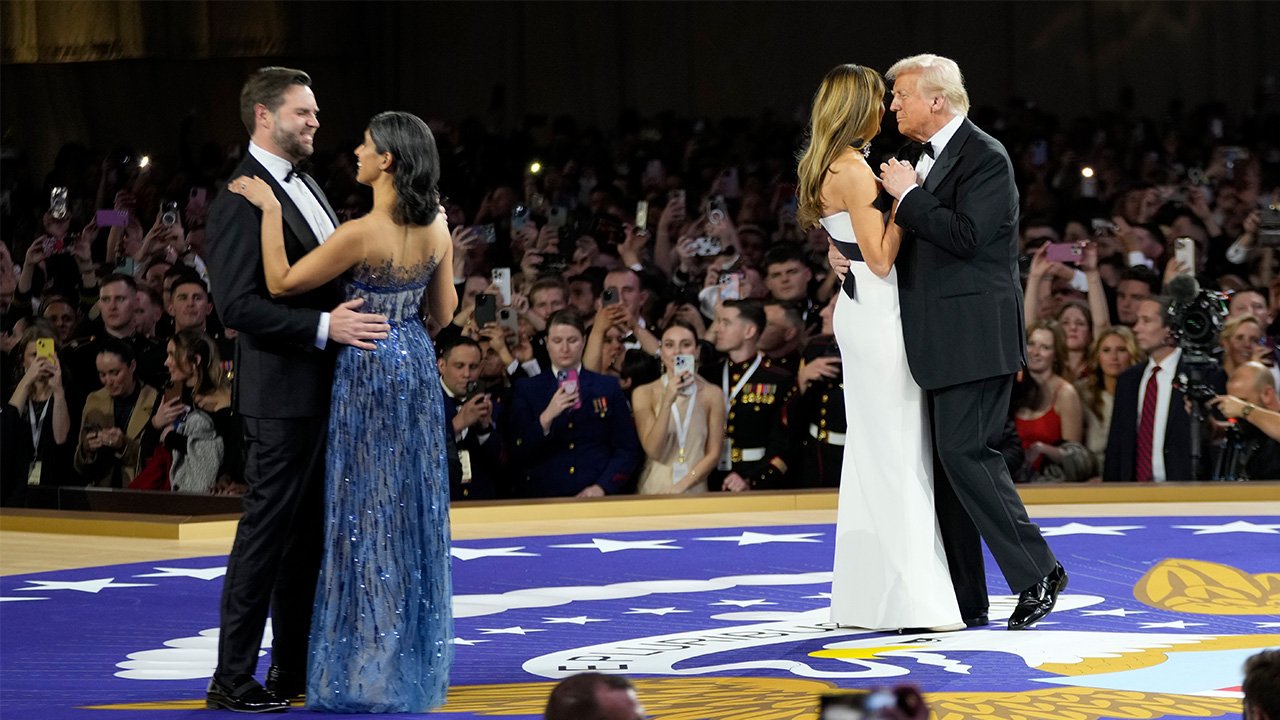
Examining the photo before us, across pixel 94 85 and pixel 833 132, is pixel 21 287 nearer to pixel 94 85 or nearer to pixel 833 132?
pixel 94 85

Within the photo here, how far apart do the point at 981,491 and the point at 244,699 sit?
1788mm

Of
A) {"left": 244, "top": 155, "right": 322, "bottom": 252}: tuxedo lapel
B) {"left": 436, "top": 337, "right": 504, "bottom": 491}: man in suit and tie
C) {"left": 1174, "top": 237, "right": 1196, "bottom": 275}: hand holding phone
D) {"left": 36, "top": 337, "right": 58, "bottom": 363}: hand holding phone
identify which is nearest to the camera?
{"left": 244, "top": 155, "right": 322, "bottom": 252}: tuxedo lapel

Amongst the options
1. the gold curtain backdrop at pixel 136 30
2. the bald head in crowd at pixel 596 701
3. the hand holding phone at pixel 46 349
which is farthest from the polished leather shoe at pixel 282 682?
the gold curtain backdrop at pixel 136 30

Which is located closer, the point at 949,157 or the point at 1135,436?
the point at 949,157

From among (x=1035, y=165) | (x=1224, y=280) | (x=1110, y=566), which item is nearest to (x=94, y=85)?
(x=1035, y=165)

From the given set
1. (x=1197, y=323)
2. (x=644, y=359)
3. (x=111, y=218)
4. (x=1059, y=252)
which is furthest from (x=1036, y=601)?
(x=111, y=218)

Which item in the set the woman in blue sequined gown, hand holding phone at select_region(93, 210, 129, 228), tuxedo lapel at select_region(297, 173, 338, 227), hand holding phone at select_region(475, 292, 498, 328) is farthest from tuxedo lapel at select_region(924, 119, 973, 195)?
hand holding phone at select_region(93, 210, 129, 228)

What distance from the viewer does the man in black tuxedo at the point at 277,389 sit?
354 cm

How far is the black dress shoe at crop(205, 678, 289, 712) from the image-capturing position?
3.48m

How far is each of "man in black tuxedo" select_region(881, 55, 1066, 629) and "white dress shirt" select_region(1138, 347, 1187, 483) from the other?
2.59 m

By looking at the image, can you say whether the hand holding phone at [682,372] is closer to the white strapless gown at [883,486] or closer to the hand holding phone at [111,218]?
the white strapless gown at [883,486]

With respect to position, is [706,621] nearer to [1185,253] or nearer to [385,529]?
[385,529]

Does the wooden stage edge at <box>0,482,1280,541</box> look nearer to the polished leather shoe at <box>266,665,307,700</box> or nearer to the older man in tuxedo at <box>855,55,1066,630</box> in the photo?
the older man in tuxedo at <box>855,55,1066,630</box>

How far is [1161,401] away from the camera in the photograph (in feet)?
22.3
